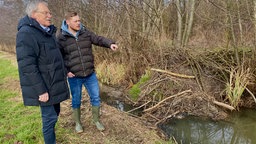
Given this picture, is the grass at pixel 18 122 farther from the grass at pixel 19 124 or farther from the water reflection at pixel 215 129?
the water reflection at pixel 215 129

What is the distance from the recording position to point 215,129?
239 inches

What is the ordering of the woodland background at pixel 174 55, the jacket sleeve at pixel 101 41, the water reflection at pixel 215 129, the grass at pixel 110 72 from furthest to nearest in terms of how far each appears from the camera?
1. the grass at pixel 110 72
2. the woodland background at pixel 174 55
3. the water reflection at pixel 215 129
4. the jacket sleeve at pixel 101 41

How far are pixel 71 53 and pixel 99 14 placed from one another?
6826mm

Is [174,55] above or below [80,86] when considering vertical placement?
above

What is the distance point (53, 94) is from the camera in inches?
127

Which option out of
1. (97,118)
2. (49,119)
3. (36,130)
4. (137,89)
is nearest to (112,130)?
(97,118)

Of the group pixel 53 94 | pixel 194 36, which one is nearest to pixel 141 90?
pixel 53 94

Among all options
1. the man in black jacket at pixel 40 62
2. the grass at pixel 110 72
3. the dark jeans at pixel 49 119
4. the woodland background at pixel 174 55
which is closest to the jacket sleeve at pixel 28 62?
the man in black jacket at pixel 40 62

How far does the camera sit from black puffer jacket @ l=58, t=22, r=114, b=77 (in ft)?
13.0

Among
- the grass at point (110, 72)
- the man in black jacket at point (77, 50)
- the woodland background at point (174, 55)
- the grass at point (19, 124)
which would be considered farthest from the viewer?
the grass at point (110, 72)

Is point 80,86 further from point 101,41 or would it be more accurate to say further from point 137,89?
point 137,89

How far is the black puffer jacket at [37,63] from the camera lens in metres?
2.97

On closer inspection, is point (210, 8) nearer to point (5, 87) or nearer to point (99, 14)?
point (99, 14)

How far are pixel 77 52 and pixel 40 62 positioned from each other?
3.09 ft
